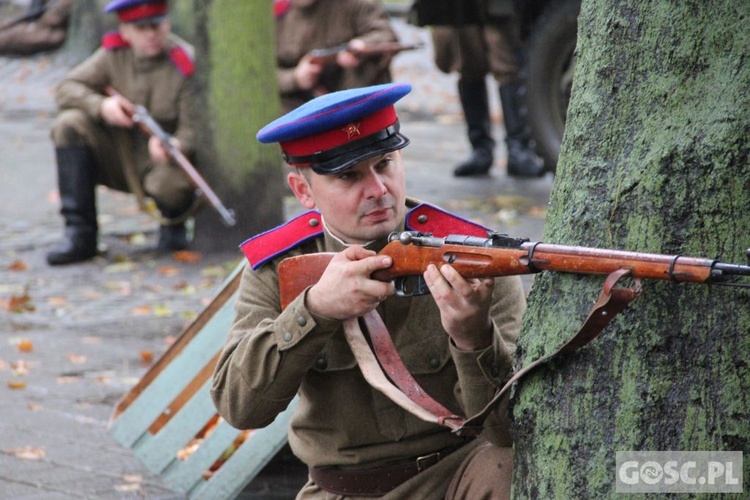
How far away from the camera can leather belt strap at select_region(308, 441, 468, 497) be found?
301 centimetres

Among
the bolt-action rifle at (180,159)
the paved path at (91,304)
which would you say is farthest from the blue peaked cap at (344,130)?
the bolt-action rifle at (180,159)

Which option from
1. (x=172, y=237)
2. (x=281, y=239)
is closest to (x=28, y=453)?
(x=281, y=239)

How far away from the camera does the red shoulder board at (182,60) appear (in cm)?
806

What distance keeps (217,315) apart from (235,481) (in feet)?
1.78

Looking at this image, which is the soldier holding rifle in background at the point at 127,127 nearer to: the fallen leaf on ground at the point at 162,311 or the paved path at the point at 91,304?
the paved path at the point at 91,304

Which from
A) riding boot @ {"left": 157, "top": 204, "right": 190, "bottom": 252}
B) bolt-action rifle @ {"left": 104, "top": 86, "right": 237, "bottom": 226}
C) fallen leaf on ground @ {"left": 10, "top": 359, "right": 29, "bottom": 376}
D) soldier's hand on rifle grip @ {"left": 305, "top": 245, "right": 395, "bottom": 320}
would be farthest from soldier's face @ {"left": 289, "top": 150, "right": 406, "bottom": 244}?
riding boot @ {"left": 157, "top": 204, "right": 190, "bottom": 252}

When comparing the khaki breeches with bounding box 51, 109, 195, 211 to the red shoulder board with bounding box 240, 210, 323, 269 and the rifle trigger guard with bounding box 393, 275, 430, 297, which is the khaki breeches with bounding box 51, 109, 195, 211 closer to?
the red shoulder board with bounding box 240, 210, 323, 269

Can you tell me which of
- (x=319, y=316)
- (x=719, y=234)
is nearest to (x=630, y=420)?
(x=719, y=234)

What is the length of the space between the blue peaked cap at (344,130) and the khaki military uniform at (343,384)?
216 mm

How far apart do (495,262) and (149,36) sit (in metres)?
6.13

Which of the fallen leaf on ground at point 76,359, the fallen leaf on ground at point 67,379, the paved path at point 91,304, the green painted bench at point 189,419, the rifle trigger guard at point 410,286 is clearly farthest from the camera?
the fallen leaf on ground at point 76,359

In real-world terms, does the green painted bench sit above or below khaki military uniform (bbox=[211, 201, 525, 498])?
below

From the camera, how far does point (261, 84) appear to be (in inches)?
307
